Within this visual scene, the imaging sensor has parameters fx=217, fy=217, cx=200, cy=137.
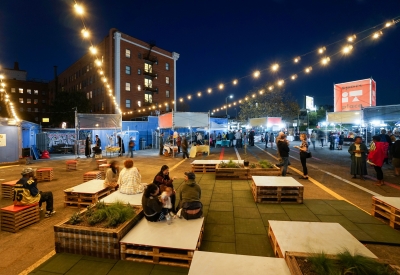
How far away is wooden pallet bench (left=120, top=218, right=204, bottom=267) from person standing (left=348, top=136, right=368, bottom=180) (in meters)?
8.55

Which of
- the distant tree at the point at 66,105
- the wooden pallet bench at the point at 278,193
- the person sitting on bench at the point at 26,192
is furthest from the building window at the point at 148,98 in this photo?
the wooden pallet bench at the point at 278,193

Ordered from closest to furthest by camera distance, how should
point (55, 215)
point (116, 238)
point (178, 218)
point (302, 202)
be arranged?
point (116, 238)
point (178, 218)
point (55, 215)
point (302, 202)

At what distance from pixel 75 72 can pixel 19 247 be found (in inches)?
2073

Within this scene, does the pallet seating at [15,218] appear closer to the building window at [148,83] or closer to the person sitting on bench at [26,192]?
the person sitting on bench at [26,192]

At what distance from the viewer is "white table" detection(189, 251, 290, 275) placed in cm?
279

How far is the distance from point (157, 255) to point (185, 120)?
14.9 m

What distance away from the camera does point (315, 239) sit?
364 centimetres

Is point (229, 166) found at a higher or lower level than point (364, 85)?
lower

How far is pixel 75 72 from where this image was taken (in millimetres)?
48062

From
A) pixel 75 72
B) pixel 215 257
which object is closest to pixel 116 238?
pixel 215 257

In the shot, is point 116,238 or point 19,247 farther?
point 19,247

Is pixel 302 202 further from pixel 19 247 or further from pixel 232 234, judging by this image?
pixel 19 247

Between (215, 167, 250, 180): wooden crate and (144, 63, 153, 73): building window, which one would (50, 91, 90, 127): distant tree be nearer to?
(144, 63, 153, 73): building window

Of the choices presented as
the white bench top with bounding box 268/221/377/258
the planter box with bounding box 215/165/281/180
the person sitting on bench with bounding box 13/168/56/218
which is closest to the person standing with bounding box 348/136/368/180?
the planter box with bounding box 215/165/281/180
